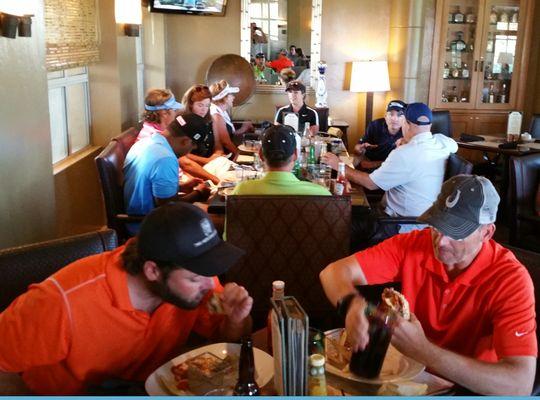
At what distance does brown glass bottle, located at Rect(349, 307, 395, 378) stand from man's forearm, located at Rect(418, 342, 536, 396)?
105mm

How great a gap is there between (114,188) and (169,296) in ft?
6.43

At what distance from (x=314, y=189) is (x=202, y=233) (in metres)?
1.40

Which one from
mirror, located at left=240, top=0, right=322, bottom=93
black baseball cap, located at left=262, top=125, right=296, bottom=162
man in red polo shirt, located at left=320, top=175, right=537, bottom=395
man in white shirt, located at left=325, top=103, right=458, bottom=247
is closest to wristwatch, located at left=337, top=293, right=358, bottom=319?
man in red polo shirt, located at left=320, top=175, right=537, bottom=395

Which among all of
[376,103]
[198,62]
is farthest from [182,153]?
[376,103]

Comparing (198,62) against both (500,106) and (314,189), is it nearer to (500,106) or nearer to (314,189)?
(500,106)

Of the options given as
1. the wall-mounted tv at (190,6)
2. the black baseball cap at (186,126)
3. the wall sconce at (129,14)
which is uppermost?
the wall-mounted tv at (190,6)

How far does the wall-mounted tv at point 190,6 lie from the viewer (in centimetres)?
614

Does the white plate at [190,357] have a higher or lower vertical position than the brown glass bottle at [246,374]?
lower

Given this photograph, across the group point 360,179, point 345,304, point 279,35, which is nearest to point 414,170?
point 360,179

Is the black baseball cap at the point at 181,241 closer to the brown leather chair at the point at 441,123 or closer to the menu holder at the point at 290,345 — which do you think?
the menu holder at the point at 290,345

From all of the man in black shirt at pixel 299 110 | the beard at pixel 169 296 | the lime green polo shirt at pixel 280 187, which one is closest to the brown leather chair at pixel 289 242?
the lime green polo shirt at pixel 280 187

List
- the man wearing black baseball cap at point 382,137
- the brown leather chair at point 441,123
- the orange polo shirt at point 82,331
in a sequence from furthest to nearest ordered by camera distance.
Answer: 1. the brown leather chair at point 441,123
2. the man wearing black baseball cap at point 382,137
3. the orange polo shirt at point 82,331

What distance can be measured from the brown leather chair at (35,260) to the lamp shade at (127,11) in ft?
10.3

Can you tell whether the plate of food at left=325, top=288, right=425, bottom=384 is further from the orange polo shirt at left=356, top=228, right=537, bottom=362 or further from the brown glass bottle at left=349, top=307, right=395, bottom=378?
the orange polo shirt at left=356, top=228, right=537, bottom=362
